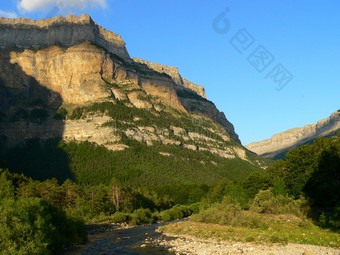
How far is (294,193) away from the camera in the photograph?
67.4 meters

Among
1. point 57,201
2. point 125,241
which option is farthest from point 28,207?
point 57,201

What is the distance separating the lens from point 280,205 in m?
61.6

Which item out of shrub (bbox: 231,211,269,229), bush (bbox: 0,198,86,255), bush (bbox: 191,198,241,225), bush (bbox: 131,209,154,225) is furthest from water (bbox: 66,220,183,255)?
bush (bbox: 131,209,154,225)

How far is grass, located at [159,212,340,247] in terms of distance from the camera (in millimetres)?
35438

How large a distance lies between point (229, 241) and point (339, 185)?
20122mm

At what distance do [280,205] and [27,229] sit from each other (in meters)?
45.9

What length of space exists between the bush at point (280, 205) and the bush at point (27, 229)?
127 ft

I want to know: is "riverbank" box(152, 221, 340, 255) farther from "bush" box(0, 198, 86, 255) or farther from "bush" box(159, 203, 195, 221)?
"bush" box(159, 203, 195, 221)

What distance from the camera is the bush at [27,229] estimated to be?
92.8 ft

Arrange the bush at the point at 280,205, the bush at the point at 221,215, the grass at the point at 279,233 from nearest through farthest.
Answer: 1. the grass at the point at 279,233
2. the bush at the point at 221,215
3. the bush at the point at 280,205

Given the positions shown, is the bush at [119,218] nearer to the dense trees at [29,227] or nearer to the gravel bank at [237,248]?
the gravel bank at [237,248]

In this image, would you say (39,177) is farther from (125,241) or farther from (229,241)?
(229,241)

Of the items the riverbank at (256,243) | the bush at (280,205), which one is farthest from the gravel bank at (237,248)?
the bush at (280,205)

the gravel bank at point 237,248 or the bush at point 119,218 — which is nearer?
the gravel bank at point 237,248
